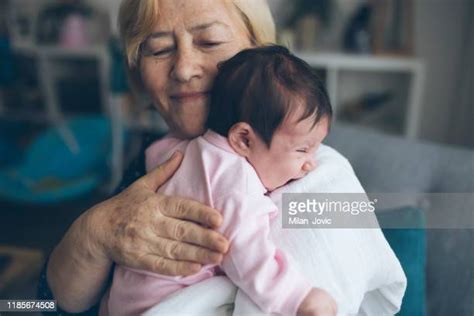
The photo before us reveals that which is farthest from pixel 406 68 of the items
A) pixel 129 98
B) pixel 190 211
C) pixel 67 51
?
pixel 67 51

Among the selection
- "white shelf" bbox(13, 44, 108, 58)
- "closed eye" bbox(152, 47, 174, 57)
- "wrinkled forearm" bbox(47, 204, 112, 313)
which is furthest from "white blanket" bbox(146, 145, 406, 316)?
"white shelf" bbox(13, 44, 108, 58)

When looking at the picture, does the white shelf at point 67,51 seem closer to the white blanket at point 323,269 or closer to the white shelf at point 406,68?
the white shelf at point 406,68

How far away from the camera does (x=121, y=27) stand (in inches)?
23.5

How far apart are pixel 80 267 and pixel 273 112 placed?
1.03ft

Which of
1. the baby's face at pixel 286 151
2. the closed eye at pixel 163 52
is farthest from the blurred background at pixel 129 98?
the baby's face at pixel 286 151

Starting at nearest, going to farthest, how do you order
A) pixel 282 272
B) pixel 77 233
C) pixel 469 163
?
pixel 282 272 → pixel 77 233 → pixel 469 163

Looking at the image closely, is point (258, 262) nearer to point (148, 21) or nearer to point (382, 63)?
point (148, 21)

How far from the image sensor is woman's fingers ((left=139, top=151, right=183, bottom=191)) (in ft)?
1.64

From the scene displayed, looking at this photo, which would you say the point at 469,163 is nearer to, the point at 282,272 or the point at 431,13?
the point at 282,272

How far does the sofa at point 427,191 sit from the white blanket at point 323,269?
0.09 meters

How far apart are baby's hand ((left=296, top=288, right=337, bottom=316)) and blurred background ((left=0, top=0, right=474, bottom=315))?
269mm

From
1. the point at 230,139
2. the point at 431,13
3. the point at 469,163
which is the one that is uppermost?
the point at 431,13

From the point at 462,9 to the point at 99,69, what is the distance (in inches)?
55.2

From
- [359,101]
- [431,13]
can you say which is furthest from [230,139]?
[431,13]
